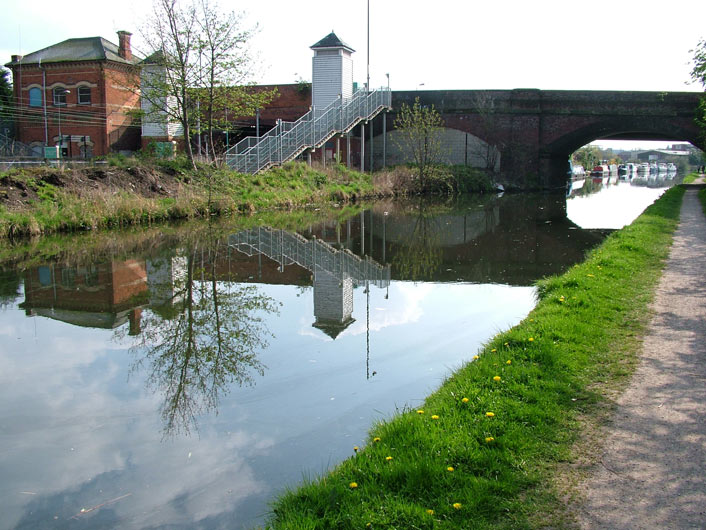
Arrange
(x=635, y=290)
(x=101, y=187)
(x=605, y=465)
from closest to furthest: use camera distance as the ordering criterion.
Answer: (x=605, y=465)
(x=635, y=290)
(x=101, y=187)

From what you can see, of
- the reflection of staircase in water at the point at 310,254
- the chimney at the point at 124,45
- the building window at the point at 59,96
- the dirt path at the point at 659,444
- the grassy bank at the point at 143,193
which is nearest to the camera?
the dirt path at the point at 659,444

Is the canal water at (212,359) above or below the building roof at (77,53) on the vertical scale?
below

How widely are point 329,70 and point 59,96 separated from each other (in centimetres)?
1902

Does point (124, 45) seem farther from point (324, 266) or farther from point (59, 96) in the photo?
point (324, 266)

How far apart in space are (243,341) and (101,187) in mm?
14641

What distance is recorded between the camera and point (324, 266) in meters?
12.6

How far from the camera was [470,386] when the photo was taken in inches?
198

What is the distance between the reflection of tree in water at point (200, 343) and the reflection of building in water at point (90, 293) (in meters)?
0.47

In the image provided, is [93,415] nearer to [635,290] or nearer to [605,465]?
[605,465]

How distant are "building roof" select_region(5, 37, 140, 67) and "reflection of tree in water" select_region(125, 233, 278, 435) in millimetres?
36215

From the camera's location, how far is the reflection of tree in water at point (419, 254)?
11953 mm

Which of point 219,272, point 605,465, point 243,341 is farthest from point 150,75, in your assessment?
point 605,465

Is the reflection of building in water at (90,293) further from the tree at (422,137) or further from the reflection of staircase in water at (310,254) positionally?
the tree at (422,137)

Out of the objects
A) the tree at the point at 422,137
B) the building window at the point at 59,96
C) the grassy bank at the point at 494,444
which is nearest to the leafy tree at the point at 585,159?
the tree at the point at 422,137
